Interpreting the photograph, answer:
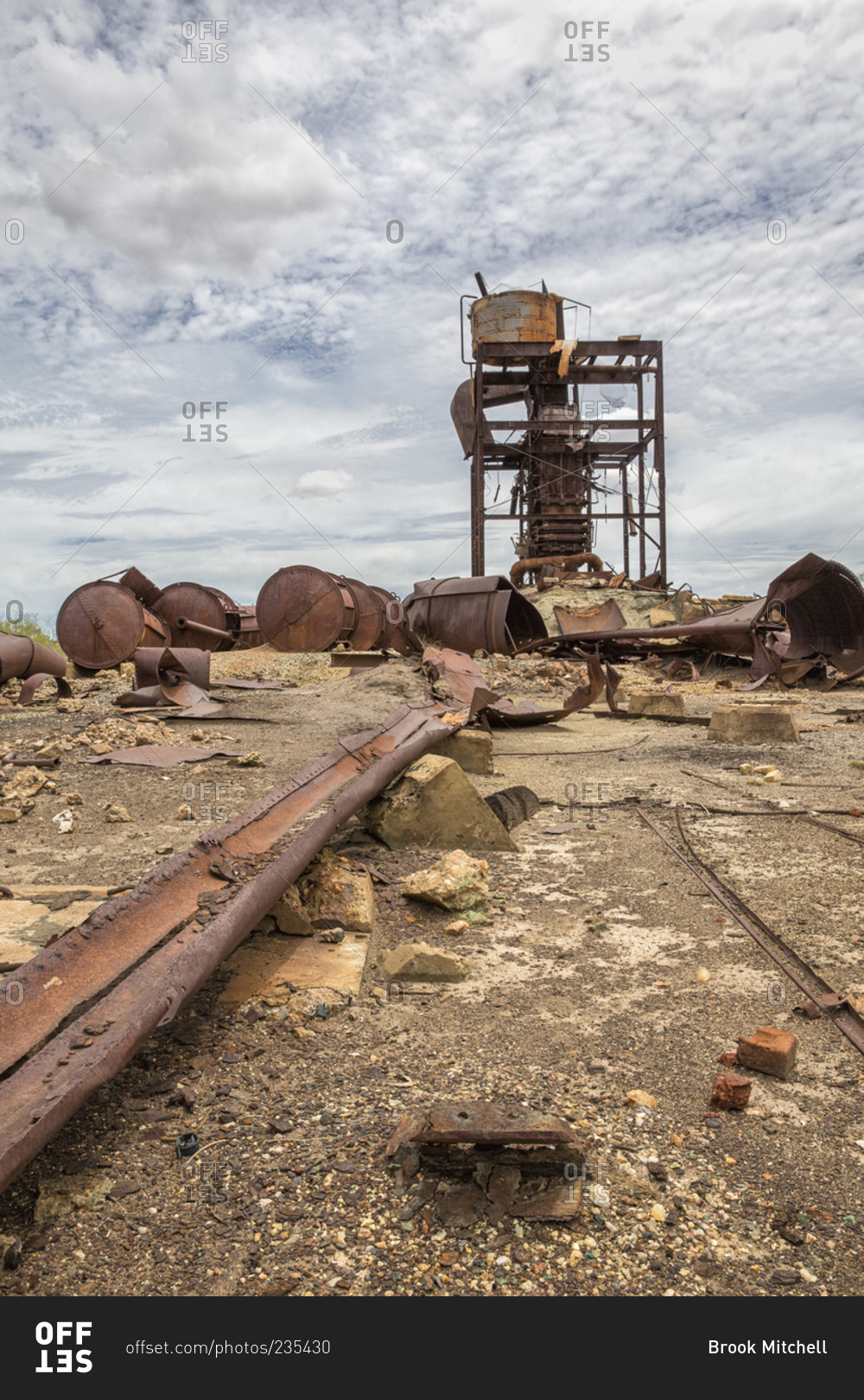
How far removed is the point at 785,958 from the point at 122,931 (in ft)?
7.73

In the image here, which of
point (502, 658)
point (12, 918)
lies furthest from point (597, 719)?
point (12, 918)

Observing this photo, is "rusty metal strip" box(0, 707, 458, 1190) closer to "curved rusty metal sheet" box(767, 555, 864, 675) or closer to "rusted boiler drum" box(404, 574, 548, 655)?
"rusted boiler drum" box(404, 574, 548, 655)

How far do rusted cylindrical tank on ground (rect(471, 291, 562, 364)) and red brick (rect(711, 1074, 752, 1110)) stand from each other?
2160 cm

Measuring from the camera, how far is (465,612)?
44.9ft

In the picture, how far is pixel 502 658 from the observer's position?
13266mm

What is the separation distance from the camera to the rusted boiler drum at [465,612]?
43.8ft

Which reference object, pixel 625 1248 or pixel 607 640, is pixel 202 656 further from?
pixel 625 1248

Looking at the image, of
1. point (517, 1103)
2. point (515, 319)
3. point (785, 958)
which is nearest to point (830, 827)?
point (785, 958)

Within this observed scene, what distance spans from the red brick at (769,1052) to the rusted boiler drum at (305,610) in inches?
595

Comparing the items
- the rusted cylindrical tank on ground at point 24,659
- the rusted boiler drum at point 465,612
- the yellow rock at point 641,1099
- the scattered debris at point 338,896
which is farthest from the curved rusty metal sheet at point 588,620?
the yellow rock at point 641,1099

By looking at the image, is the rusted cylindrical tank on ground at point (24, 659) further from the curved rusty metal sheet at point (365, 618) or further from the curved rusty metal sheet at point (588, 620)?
the curved rusty metal sheet at point (588, 620)

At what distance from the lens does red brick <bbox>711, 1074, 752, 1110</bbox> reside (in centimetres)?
215

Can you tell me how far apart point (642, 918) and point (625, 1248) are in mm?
1999

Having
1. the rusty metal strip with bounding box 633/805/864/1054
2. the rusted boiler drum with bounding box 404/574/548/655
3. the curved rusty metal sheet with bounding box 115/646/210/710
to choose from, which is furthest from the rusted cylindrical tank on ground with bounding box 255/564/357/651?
the rusty metal strip with bounding box 633/805/864/1054
